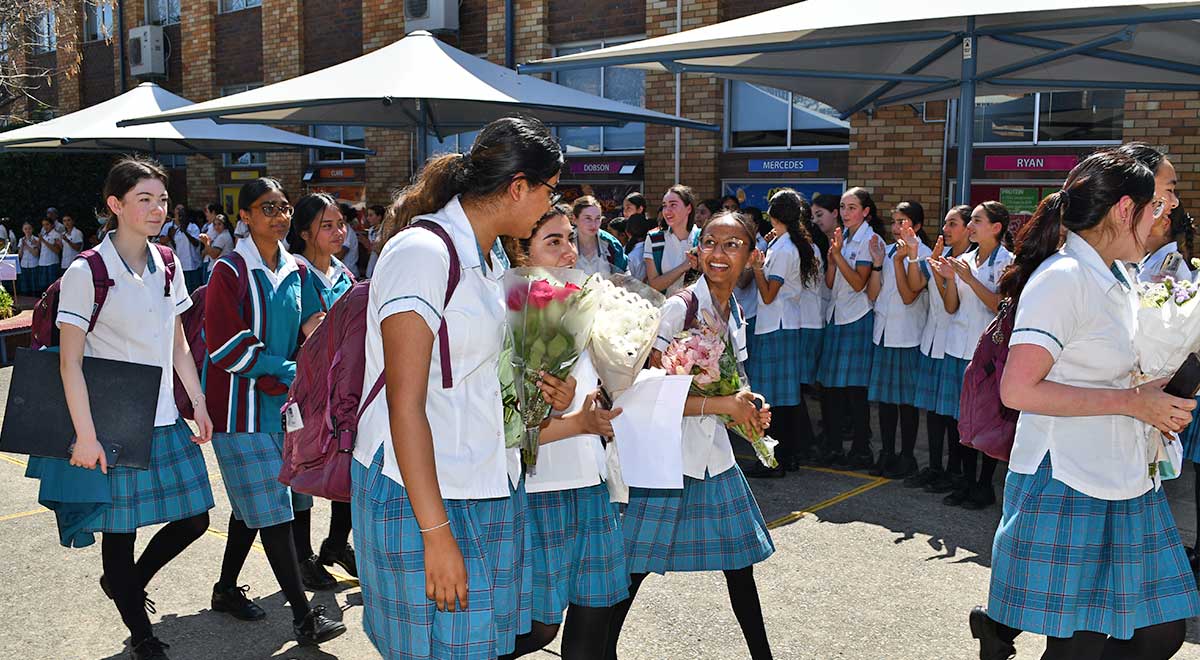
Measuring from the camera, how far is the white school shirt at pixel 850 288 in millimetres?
7684

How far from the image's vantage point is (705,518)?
3834 millimetres

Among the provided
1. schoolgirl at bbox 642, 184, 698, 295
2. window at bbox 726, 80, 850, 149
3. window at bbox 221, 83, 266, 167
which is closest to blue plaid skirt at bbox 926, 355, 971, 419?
schoolgirl at bbox 642, 184, 698, 295

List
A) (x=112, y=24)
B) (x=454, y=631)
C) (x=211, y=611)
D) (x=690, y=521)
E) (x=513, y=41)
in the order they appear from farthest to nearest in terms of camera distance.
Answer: (x=112, y=24), (x=513, y=41), (x=211, y=611), (x=690, y=521), (x=454, y=631)

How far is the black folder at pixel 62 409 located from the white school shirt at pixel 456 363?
6.08 feet

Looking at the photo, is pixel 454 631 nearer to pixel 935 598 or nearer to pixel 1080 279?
pixel 1080 279

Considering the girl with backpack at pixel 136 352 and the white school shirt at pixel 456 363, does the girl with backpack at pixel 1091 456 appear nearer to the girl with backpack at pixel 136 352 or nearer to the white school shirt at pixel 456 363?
the white school shirt at pixel 456 363

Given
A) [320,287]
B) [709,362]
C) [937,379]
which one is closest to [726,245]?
[709,362]

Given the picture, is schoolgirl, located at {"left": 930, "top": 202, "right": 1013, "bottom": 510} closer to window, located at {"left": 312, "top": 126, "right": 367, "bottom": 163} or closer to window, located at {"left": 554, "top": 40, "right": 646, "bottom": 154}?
window, located at {"left": 554, "top": 40, "right": 646, "bottom": 154}

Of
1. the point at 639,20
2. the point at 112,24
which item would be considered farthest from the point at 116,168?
the point at 112,24

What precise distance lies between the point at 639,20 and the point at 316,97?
7403 millimetres

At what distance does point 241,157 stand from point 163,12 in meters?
Answer: 4.76

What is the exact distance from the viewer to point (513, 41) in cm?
1573

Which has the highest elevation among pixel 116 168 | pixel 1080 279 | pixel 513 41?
pixel 513 41

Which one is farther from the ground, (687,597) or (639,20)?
(639,20)
